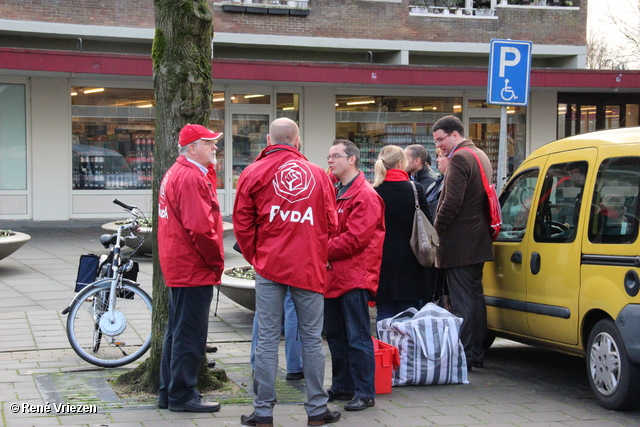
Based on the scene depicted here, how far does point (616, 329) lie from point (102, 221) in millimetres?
14644

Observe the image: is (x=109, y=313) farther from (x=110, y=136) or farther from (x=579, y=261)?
(x=110, y=136)

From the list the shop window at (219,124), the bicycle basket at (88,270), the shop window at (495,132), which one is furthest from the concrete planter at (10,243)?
the shop window at (495,132)

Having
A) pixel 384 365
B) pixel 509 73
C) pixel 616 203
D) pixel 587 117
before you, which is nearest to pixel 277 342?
pixel 384 365

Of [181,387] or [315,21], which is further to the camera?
[315,21]

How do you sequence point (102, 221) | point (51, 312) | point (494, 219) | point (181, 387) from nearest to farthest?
point (181, 387)
point (494, 219)
point (51, 312)
point (102, 221)

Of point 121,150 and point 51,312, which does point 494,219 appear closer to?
point 51,312

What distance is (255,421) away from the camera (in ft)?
15.5

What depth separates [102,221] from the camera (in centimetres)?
1808

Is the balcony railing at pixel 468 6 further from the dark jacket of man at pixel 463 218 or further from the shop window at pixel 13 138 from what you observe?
the dark jacket of man at pixel 463 218

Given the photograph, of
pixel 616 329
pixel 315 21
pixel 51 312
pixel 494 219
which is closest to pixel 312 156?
pixel 315 21

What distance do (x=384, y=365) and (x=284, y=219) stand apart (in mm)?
1581

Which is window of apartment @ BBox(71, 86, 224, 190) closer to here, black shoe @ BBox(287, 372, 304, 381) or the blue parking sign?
the blue parking sign

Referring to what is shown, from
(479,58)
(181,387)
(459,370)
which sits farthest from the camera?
(479,58)

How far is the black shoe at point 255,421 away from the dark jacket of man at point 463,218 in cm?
235
